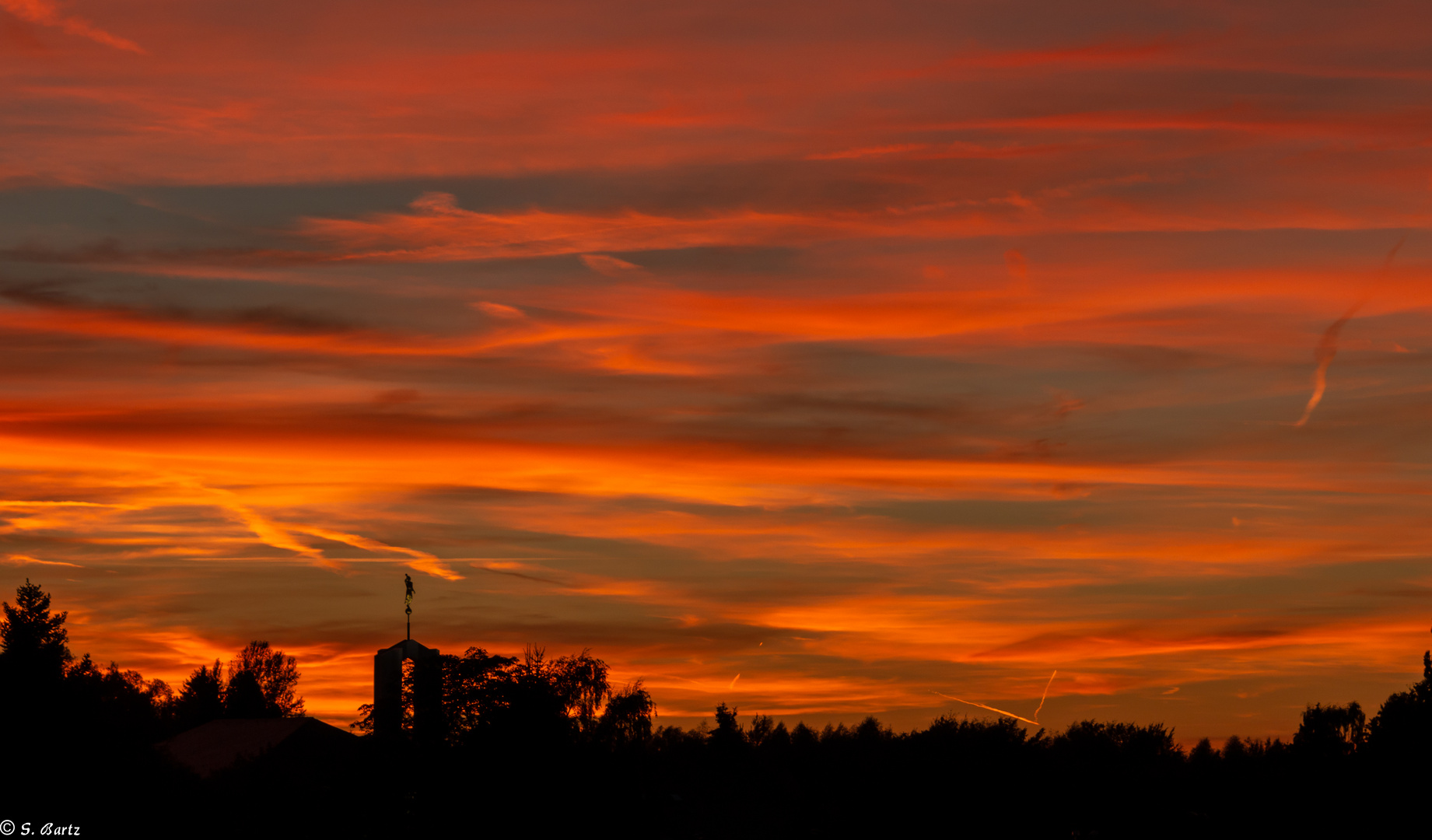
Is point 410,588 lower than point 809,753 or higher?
higher

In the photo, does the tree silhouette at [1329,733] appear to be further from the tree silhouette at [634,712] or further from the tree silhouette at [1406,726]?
the tree silhouette at [634,712]

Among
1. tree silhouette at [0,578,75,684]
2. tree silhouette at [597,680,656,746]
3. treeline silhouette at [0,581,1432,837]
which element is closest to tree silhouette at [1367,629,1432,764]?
treeline silhouette at [0,581,1432,837]

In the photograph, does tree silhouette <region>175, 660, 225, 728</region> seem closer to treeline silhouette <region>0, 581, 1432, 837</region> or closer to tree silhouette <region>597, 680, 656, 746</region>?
treeline silhouette <region>0, 581, 1432, 837</region>

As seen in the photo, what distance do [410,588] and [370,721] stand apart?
12.6 m

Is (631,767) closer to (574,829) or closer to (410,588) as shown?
(574,829)

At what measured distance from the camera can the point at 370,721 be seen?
90.6m

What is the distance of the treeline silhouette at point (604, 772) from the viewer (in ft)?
165

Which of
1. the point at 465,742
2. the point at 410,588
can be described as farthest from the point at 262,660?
the point at 465,742

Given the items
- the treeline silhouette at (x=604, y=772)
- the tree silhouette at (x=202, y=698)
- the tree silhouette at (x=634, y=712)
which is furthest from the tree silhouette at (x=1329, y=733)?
A: the tree silhouette at (x=202, y=698)

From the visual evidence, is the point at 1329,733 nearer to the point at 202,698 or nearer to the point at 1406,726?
the point at 1406,726

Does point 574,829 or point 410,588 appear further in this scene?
point 410,588

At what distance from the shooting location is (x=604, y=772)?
49062 mm

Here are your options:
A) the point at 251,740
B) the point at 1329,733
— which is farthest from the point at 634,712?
the point at 1329,733

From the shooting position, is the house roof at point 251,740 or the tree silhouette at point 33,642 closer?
the tree silhouette at point 33,642
